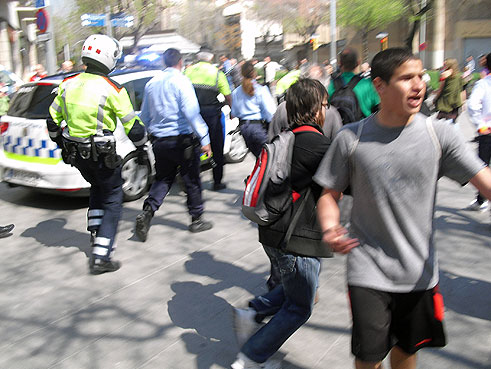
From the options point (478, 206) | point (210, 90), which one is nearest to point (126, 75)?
point (210, 90)

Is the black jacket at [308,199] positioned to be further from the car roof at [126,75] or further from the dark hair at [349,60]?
the car roof at [126,75]

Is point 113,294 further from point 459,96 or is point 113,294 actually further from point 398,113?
point 459,96

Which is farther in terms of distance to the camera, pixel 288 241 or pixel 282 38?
pixel 282 38

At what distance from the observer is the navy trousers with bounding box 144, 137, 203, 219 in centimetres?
580

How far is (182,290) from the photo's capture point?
4582mm

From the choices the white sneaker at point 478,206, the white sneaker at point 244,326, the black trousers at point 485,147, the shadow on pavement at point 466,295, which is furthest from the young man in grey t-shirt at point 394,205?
the white sneaker at point 478,206

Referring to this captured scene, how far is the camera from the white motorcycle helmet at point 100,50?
4.74 metres

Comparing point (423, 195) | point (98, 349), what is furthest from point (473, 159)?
point (98, 349)

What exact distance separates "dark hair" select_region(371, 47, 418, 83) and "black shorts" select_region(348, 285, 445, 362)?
90 cm

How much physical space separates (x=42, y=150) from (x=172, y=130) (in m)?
1.96

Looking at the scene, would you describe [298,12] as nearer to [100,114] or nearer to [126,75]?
[126,75]

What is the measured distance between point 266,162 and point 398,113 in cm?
85

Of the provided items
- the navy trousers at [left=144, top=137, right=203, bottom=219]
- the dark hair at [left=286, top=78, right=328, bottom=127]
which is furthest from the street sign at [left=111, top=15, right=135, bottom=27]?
the dark hair at [left=286, top=78, right=328, bottom=127]

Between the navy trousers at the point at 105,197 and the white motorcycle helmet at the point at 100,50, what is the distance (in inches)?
32.8
